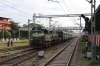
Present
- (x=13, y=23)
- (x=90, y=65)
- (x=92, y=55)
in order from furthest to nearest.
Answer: (x=13, y=23)
(x=92, y=55)
(x=90, y=65)

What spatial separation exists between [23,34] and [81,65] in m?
93.7

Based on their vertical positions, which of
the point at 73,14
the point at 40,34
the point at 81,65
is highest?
the point at 73,14

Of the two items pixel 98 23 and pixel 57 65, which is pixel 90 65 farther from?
pixel 98 23

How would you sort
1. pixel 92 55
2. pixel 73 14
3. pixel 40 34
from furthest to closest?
pixel 73 14 → pixel 40 34 → pixel 92 55

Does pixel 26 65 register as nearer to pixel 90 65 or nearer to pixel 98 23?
pixel 90 65

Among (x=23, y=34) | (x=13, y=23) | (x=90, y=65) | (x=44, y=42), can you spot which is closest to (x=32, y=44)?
(x=44, y=42)

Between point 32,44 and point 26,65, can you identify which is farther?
point 32,44

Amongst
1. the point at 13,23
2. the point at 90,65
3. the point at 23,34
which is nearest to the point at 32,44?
the point at 90,65

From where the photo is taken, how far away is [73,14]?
47750 millimetres

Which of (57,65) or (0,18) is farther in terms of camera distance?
(0,18)

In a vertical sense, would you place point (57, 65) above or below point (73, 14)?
below

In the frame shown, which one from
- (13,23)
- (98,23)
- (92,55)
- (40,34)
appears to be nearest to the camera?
(92,55)

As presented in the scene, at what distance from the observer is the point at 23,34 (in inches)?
4257

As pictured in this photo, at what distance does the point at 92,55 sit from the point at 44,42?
585 inches
